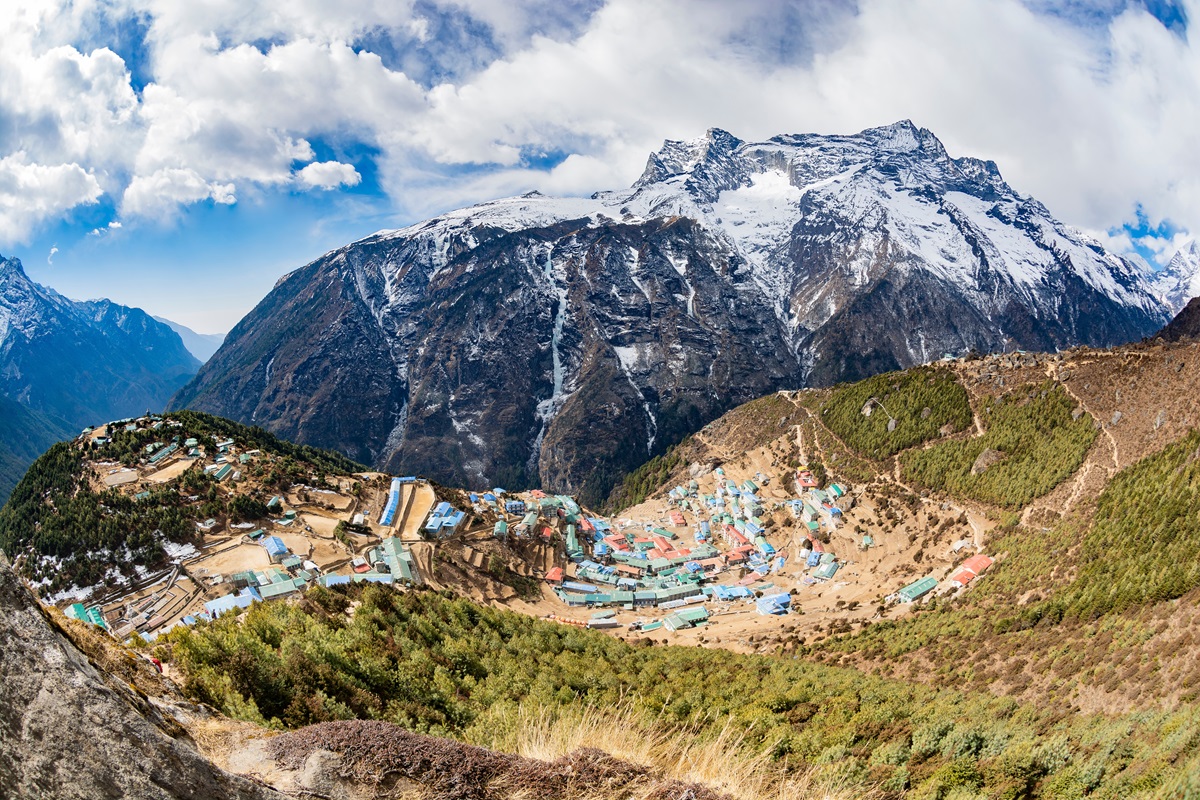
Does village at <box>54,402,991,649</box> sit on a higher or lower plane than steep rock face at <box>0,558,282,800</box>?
lower

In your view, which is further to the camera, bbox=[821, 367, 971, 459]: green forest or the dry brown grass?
bbox=[821, 367, 971, 459]: green forest

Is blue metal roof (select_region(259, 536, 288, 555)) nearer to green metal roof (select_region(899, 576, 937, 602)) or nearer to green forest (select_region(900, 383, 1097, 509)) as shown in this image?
green metal roof (select_region(899, 576, 937, 602))

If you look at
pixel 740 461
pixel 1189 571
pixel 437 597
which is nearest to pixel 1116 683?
pixel 1189 571

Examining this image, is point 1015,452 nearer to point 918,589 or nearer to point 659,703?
point 918,589

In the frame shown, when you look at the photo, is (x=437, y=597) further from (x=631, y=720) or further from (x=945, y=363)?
(x=945, y=363)

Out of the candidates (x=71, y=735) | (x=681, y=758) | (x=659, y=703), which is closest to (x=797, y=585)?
(x=659, y=703)

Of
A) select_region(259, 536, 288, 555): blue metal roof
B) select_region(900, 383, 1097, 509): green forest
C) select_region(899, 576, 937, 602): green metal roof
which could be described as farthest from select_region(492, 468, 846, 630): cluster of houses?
select_region(259, 536, 288, 555): blue metal roof

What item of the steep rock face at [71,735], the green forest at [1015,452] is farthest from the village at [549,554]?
the steep rock face at [71,735]

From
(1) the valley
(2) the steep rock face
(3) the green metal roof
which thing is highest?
(2) the steep rock face
